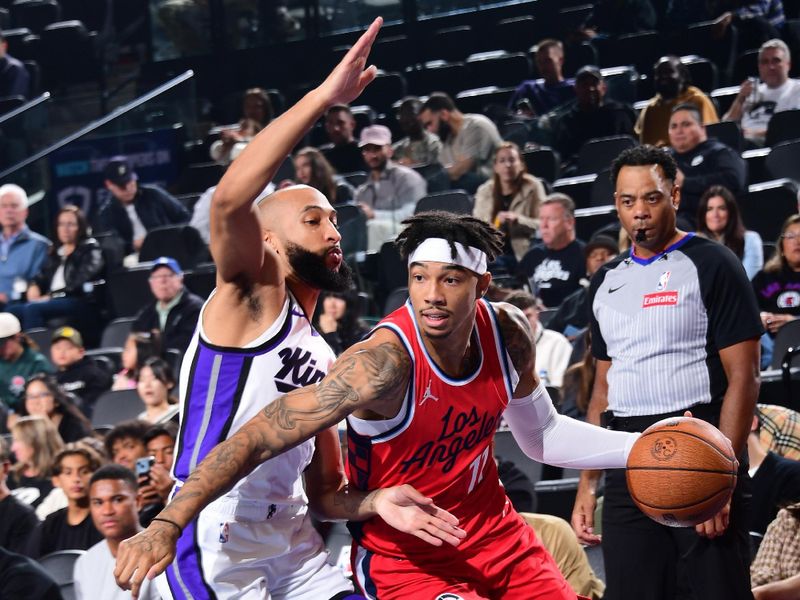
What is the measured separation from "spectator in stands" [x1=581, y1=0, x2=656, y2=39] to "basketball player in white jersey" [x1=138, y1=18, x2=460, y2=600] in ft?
33.0

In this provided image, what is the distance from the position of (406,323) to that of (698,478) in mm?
1023

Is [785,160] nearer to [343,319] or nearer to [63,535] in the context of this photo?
[343,319]

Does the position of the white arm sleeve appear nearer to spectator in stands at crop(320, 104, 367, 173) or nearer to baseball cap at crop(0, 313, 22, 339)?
baseball cap at crop(0, 313, 22, 339)

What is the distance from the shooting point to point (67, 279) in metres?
11.2

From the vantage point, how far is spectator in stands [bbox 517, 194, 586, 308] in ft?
29.5

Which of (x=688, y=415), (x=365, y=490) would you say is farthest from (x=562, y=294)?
(x=365, y=490)

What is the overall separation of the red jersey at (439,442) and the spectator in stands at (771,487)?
233cm

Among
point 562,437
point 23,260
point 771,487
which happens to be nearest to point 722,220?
point 771,487

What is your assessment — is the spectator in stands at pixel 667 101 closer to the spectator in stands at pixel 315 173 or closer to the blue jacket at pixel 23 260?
the spectator in stands at pixel 315 173

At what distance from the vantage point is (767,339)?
25.1 ft

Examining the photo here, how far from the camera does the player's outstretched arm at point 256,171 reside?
357cm

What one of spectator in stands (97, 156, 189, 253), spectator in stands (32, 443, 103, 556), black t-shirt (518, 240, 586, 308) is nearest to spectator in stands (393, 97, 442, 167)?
spectator in stands (97, 156, 189, 253)

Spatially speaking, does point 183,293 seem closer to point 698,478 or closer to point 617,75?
point 617,75

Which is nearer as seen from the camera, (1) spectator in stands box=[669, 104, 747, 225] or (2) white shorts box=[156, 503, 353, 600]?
(2) white shorts box=[156, 503, 353, 600]
